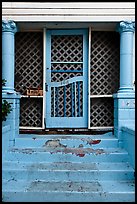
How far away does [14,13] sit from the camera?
5.90m

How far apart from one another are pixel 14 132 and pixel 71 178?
1637 mm

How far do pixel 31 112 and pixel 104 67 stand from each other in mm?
1762

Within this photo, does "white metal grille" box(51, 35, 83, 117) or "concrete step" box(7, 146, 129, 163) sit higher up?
"white metal grille" box(51, 35, 83, 117)

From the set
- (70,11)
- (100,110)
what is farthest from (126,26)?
(100,110)

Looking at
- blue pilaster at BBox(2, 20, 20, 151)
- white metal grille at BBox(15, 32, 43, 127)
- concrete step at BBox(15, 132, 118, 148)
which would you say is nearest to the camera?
concrete step at BBox(15, 132, 118, 148)

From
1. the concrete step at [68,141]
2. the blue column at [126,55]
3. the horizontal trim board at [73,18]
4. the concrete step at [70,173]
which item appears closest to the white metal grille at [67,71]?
the horizontal trim board at [73,18]

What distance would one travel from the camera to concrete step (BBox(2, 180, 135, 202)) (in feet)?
13.1

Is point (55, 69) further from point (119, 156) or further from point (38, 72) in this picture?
point (119, 156)

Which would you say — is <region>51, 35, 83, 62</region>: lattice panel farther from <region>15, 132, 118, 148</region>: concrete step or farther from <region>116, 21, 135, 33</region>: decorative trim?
<region>15, 132, 118, 148</region>: concrete step

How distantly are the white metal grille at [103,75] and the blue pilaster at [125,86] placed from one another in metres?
0.50

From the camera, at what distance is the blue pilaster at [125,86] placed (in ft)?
18.8

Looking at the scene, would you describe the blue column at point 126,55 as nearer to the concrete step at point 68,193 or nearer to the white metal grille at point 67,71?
the white metal grille at point 67,71

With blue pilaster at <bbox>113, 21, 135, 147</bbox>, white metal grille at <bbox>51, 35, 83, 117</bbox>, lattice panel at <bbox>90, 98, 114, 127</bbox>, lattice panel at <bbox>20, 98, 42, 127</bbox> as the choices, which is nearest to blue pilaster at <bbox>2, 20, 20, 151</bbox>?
lattice panel at <bbox>20, 98, 42, 127</bbox>

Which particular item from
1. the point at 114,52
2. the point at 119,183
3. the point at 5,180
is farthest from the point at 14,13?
the point at 119,183
